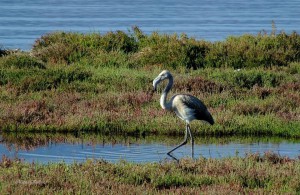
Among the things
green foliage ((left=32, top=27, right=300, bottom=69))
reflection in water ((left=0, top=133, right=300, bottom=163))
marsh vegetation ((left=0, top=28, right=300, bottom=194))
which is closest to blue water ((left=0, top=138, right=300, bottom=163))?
reflection in water ((left=0, top=133, right=300, bottom=163))

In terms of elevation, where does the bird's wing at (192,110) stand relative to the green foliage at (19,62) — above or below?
below

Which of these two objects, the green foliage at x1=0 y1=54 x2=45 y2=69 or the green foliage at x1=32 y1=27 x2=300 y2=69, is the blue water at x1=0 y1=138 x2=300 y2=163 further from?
the green foliage at x1=32 y1=27 x2=300 y2=69

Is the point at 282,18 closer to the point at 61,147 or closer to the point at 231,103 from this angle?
the point at 231,103

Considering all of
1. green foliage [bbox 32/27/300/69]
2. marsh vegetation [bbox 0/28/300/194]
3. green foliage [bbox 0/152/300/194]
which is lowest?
green foliage [bbox 0/152/300/194]

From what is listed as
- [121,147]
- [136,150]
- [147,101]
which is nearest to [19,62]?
[147,101]

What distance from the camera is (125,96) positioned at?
64.1 feet

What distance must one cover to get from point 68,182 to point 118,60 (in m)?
14.3

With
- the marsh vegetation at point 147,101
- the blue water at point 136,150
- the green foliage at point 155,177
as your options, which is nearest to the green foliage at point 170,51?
the marsh vegetation at point 147,101

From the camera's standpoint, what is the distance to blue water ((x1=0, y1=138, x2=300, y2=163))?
14.7 m

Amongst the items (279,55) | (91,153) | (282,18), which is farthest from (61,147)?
(282,18)

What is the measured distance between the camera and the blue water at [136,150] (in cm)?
1471

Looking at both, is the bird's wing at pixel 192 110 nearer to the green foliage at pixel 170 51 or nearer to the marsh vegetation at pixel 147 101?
the marsh vegetation at pixel 147 101

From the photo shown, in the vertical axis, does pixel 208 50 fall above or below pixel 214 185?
above

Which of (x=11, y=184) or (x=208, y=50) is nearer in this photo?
(x=11, y=184)
